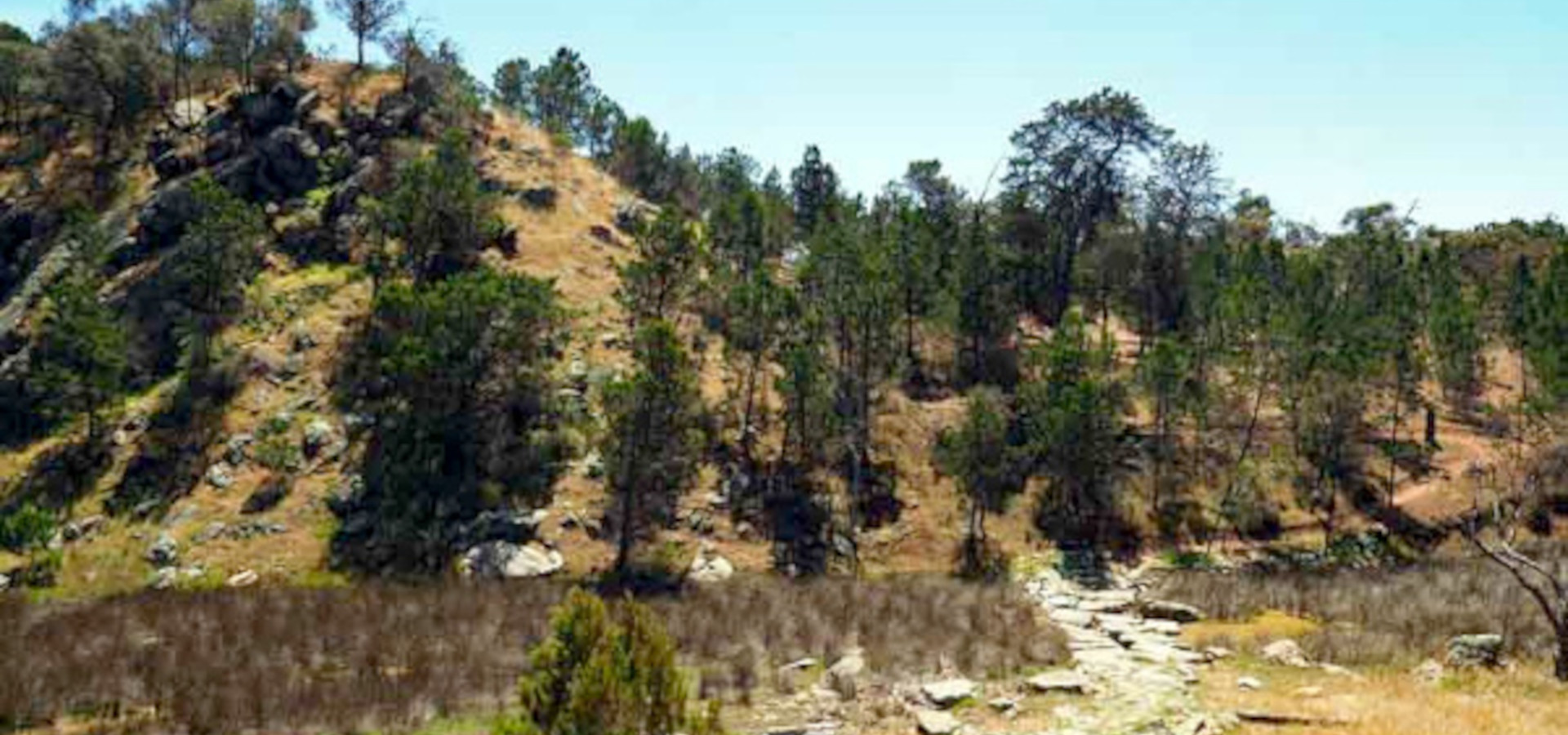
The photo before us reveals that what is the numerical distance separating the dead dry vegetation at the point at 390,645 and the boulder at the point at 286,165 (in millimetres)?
36151

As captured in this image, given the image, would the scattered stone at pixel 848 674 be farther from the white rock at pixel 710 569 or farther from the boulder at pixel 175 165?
the boulder at pixel 175 165

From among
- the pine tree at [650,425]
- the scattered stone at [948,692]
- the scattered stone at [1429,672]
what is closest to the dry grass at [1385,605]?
the scattered stone at [1429,672]

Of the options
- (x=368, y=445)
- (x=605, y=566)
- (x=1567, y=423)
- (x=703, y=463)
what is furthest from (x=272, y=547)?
(x=1567, y=423)

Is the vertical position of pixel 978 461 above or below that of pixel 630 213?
below

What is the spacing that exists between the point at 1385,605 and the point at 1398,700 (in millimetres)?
15321

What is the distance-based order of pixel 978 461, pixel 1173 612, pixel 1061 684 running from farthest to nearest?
pixel 978 461, pixel 1173 612, pixel 1061 684

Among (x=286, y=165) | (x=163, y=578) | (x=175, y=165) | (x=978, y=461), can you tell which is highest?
(x=175, y=165)

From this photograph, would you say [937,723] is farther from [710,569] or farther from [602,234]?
[602,234]

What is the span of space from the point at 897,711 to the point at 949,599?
584 inches

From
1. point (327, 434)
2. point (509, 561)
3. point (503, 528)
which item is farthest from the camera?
point (327, 434)

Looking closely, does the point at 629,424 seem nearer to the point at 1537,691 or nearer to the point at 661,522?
the point at 661,522

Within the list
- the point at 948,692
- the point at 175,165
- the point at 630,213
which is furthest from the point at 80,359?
the point at 948,692

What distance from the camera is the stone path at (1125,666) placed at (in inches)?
725

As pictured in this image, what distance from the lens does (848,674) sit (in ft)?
75.1
